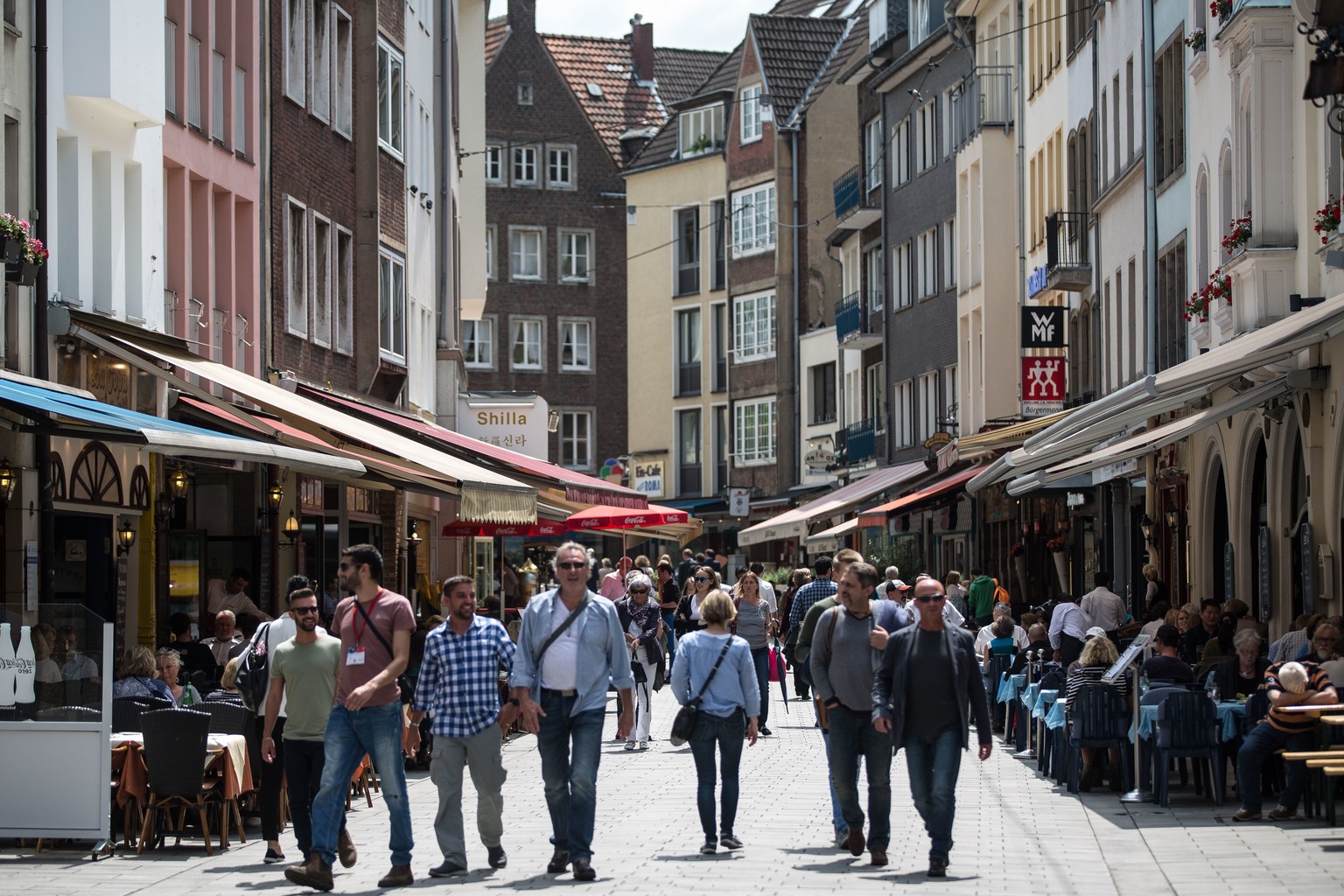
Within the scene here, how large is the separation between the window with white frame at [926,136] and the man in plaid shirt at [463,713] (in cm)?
3733

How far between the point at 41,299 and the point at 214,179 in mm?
6401

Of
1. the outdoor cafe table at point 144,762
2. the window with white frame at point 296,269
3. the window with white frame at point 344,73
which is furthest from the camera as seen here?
the window with white frame at point 344,73

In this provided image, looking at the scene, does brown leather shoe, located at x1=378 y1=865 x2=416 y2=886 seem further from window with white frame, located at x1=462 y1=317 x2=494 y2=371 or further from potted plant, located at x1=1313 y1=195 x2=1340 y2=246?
window with white frame, located at x1=462 y1=317 x2=494 y2=371

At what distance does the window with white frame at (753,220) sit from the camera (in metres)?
64.9

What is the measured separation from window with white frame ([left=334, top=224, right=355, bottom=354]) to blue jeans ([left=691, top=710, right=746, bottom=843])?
1878 cm

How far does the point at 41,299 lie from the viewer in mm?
19547

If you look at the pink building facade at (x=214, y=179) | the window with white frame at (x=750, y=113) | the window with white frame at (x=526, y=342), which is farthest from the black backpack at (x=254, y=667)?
the window with white frame at (x=526, y=342)

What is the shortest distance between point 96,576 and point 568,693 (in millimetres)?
10868

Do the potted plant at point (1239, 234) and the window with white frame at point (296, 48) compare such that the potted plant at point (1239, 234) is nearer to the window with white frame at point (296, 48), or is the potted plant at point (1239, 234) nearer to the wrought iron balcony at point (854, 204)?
the window with white frame at point (296, 48)

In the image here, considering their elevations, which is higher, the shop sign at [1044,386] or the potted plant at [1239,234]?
the potted plant at [1239,234]

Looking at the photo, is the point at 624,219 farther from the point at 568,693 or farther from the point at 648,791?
the point at 568,693

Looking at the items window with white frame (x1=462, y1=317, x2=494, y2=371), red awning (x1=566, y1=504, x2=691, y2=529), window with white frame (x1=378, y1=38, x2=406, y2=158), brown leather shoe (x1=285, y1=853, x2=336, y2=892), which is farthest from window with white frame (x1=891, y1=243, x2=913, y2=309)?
brown leather shoe (x1=285, y1=853, x2=336, y2=892)

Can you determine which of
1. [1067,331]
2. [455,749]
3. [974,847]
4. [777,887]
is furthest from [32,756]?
[1067,331]

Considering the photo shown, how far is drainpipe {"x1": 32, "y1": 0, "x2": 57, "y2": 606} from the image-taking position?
19516 mm
